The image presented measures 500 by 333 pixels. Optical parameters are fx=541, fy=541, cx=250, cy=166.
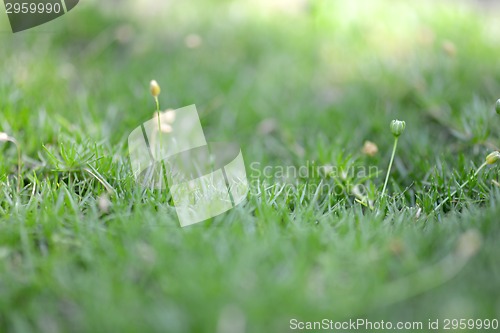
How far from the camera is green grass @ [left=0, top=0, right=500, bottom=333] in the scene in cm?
124

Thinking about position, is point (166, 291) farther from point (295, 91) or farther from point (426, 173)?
point (295, 91)

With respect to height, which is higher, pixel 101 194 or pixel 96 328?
pixel 101 194

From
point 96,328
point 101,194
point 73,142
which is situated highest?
point 73,142

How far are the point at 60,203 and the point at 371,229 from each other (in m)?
0.90

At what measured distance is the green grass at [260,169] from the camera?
1.24 meters

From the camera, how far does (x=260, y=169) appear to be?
2035 mm

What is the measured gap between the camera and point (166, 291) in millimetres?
1242

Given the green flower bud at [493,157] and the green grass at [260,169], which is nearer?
the green grass at [260,169]

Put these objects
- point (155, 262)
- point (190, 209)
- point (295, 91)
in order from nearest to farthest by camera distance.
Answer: point (155, 262) → point (190, 209) → point (295, 91)

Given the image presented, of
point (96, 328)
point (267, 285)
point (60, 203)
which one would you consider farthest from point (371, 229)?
point (60, 203)

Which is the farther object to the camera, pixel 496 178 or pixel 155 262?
pixel 496 178

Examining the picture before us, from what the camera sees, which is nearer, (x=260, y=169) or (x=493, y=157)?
(x=493, y=157)

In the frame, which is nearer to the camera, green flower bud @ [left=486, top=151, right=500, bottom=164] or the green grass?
the green grass

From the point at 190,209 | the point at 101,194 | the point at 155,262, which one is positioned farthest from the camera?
the point at 101,194
